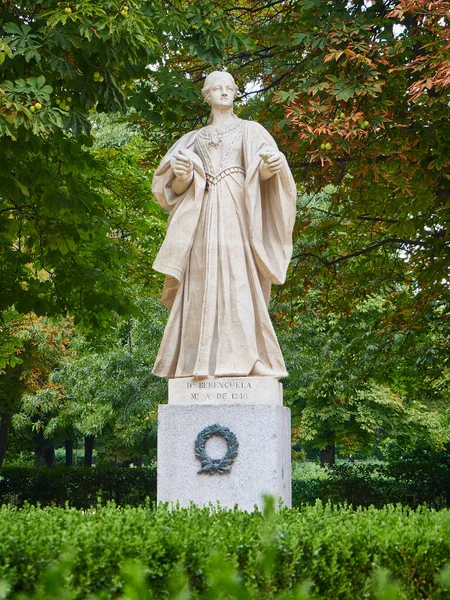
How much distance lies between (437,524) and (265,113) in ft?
22.6

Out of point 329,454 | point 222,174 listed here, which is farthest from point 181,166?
point 329,454

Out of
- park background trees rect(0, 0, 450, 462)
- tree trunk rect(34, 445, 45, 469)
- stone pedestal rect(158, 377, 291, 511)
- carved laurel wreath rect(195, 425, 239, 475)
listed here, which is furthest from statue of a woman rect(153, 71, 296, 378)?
tree trunk rect(34, 445, 45, 469)

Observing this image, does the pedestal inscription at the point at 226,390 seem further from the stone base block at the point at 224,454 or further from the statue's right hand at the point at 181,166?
the statue's right hand at the point at 181,166

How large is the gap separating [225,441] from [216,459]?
150mm

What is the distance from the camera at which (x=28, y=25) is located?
7.86 m

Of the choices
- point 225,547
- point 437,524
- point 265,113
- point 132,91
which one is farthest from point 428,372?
point 225,547

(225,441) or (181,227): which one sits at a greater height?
(181,227)

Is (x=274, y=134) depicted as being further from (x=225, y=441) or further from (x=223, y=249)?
(x=225, y=441)

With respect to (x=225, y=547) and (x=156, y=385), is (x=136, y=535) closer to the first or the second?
(x=225, y=547)

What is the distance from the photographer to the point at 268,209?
23.9 feet

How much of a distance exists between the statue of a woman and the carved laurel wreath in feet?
1.62

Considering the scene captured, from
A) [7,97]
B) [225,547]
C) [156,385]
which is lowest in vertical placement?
[225,547]

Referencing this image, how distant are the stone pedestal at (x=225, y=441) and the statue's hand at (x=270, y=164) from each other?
169cm

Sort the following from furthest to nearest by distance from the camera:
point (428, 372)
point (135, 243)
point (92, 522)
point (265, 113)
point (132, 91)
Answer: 1. point (135, 243)
2. point (428, 372)
3. point (265, 113)
4. point (132, 91)
5. point (92, 522)
